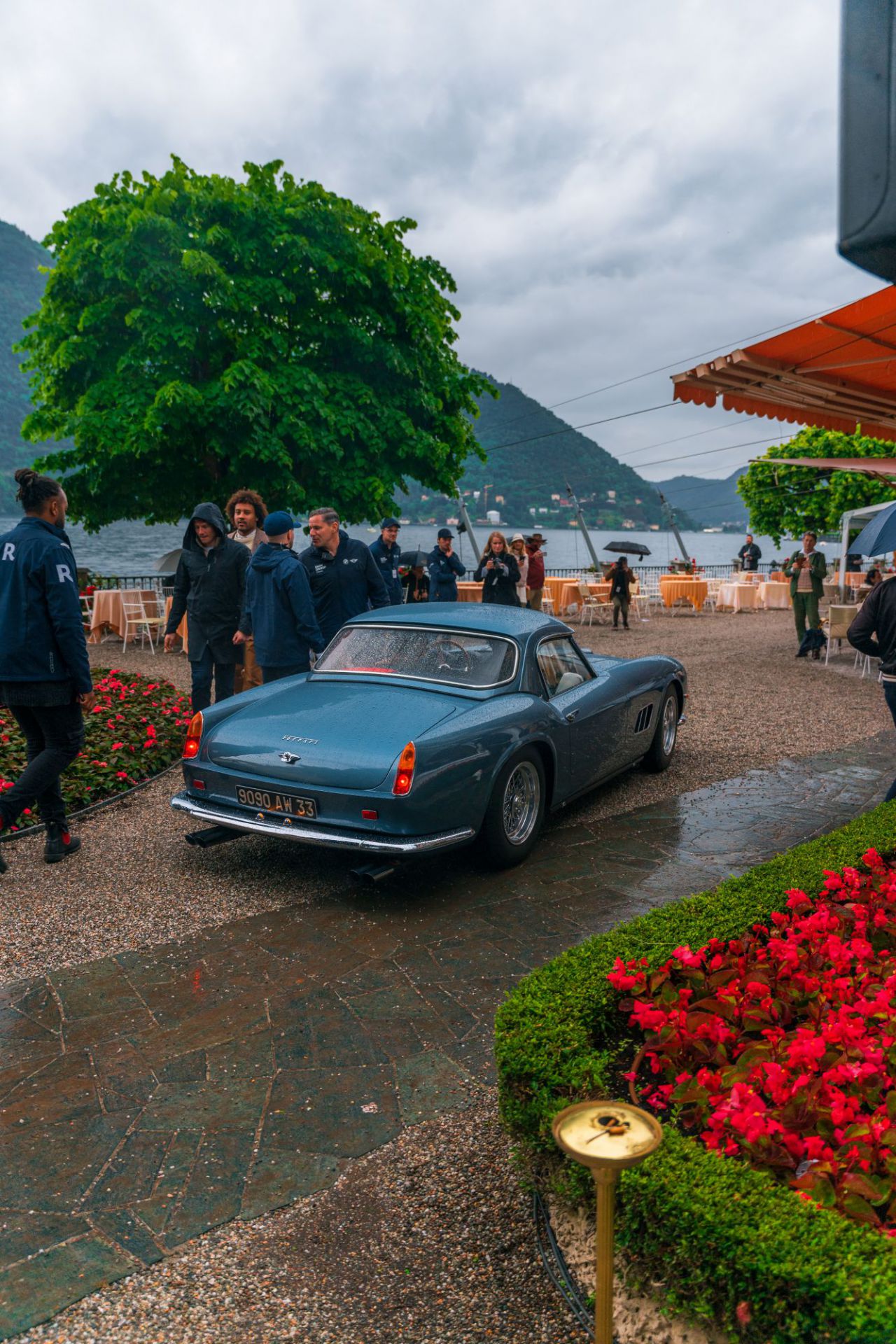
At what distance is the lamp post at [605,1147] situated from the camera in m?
1.58

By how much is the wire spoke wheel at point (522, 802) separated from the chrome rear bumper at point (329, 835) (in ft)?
1.48

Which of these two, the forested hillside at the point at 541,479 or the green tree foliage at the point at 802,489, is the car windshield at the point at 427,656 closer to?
the green tree foliage at the point at 802,489

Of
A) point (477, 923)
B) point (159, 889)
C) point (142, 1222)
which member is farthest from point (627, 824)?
point (142, 1222)

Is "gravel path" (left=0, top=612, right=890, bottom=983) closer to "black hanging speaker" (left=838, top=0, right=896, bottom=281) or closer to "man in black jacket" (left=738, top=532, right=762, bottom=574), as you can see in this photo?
"black hanging speaker" (left=838, top=0, right=896, bottom=281)

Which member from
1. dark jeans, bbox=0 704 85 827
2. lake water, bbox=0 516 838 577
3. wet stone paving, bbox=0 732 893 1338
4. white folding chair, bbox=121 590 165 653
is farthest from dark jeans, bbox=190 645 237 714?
lake water, bbox=0 516 838 577

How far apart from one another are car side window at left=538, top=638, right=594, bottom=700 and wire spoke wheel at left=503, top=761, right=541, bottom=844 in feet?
2.13

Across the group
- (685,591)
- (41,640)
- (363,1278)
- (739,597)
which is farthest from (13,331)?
(363,1278)

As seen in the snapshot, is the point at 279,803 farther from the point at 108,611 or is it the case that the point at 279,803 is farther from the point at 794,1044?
the point at 108,611

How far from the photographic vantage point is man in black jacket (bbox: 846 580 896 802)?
617 centimetres

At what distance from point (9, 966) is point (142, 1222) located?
2044 mm

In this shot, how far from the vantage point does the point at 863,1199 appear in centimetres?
205

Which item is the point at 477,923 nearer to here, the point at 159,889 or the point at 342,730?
the point at 342,730

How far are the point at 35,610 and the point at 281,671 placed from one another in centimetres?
219

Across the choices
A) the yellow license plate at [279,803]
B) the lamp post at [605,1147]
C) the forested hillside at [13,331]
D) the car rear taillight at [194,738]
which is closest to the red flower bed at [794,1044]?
the lamp post at [605,1147]
